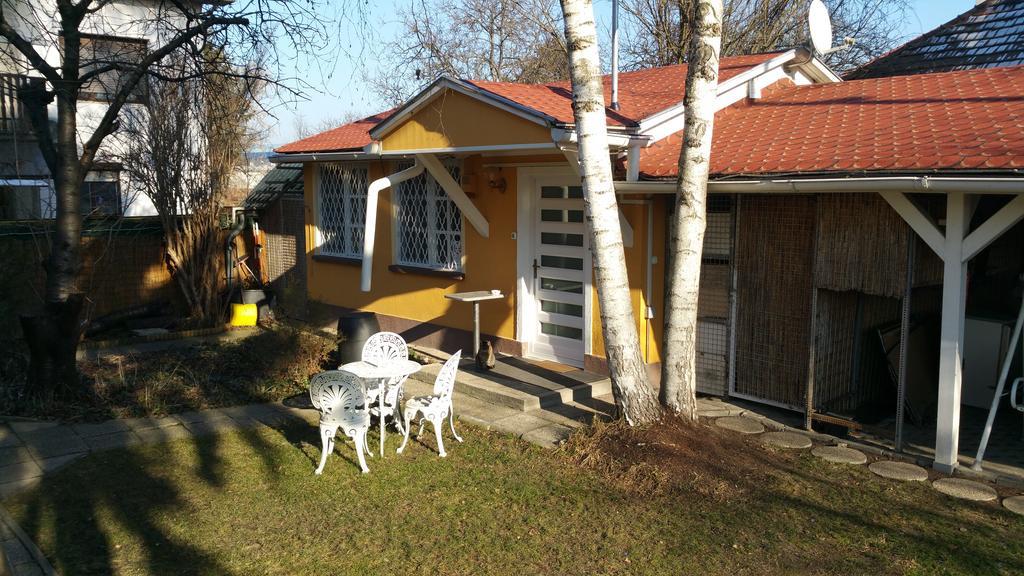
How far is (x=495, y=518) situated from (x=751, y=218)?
3989 millimetres

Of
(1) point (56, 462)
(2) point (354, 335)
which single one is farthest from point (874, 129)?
(1) point (56, 462)

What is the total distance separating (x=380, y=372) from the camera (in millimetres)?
7004

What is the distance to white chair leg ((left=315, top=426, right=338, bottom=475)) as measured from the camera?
6320 millimetres

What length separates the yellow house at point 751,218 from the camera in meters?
6.38

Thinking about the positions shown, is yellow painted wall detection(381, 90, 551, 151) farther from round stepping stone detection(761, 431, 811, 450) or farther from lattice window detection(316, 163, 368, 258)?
round stepping stone detection(761, 431, 811, 450)

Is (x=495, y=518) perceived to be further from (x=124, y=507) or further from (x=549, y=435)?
(x=124, y=507)

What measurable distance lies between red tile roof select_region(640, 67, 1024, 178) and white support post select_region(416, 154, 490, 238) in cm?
244

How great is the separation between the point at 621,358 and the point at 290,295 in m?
7.71

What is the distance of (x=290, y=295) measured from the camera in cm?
1299

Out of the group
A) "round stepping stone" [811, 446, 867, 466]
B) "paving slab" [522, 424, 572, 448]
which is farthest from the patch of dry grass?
"round stepping stone" [811, 446, 867, 466]

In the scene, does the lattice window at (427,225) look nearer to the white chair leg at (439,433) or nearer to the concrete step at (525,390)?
the concrete step at (525,390)

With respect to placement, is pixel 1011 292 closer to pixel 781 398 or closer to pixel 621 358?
pixel 781 398

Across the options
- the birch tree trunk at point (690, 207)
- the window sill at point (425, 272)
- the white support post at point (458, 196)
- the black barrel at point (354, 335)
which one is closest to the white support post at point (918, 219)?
the birch tree trunk at point (690, 207)

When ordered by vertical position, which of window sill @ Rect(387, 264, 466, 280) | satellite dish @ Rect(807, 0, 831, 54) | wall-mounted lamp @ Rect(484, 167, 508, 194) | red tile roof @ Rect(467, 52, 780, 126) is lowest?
window sill @ Rect(387, 264, 466, 280)
